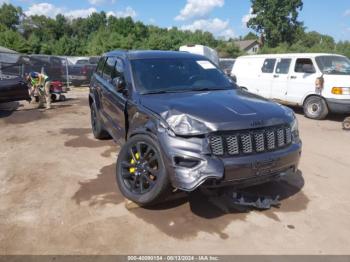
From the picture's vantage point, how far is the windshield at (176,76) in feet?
14.5

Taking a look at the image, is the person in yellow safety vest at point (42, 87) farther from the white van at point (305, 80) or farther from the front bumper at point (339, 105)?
the front bumper at point (339, 105)

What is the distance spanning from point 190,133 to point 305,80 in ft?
25.1

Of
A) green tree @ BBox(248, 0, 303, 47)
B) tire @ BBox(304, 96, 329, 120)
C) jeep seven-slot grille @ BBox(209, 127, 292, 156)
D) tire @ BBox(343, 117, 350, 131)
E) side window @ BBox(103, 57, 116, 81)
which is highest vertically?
green tree @ BBox(248, 0, 303, 47)

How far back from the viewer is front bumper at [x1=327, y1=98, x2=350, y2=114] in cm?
891

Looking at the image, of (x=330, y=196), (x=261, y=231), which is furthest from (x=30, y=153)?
(x=330, y=196)

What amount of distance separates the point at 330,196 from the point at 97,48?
47.1 meters

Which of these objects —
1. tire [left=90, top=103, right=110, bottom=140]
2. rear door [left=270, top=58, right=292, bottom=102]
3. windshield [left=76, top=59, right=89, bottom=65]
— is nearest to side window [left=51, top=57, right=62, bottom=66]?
windshield [left=76, top=59, right=89, bottom=65]

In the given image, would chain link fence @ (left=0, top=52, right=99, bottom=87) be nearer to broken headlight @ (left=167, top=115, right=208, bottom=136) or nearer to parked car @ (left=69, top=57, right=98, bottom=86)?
parked car @ (left=69, top=57, right=98, bottom=86)

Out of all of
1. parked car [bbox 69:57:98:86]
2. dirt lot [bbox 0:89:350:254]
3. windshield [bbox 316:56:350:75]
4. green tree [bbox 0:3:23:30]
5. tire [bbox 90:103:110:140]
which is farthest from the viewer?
green tree [bbox 0:3:23:30]

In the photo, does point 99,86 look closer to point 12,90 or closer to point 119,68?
point 119,68

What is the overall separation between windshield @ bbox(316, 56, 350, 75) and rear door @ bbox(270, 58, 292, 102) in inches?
39.7

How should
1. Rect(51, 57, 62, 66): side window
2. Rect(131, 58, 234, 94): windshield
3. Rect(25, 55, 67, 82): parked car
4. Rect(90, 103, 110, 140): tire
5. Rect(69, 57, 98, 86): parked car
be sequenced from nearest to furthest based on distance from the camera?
Rect(131, 58, 234, 94): windshield → Rect(90, 103, 110, 140): tire → Rect(25, 55, 67, 82): parked car → Rect(51, 57, 62, 66): side window → Rect(69, 57, 98, 86): parked car

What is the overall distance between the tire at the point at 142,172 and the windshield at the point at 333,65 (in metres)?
7.48

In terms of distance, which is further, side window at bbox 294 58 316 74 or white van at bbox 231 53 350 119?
side window at bbox 294 58 316 74
